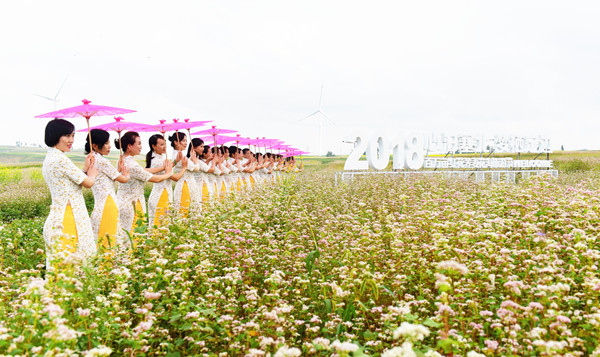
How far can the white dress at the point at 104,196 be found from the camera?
6297mm

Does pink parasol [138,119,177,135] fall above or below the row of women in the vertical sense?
above

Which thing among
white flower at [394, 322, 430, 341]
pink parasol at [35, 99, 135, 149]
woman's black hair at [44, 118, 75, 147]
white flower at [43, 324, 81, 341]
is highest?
pink parasol at [35, 99, 135, 149]

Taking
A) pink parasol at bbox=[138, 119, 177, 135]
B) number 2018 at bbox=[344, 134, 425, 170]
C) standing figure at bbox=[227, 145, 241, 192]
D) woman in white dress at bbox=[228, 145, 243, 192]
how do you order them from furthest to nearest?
number 2018 at bbox=[344, 134, 425, 170], woman in white dress at bbox=[228, 145, 243, 192], standing figure at bbox=[227, 145, 241, 192], pink parasol at bbox=[138, 119, 177, 135]

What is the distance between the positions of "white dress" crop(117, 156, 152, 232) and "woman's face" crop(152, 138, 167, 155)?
0.89 metres

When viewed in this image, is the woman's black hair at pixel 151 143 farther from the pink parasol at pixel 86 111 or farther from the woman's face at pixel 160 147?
the pink parasol at pixel 86 111

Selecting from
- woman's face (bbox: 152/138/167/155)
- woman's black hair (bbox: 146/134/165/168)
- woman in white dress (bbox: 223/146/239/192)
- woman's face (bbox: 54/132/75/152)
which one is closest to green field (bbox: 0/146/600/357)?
woman's face (bbox: 54/132/75/152)

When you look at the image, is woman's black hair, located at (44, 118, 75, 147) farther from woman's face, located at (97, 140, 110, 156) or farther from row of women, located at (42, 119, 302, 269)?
woman's face, located at (97, 140, 110, 156)

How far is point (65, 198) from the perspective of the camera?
5422 millimetres

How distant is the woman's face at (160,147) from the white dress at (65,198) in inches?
111

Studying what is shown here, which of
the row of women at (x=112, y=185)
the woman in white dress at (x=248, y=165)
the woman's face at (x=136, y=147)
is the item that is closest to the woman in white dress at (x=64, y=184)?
the row of women at (x=112, y=185)

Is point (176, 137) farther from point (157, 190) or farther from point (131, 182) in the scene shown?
point (131, 182)

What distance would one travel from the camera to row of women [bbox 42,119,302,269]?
5309mm

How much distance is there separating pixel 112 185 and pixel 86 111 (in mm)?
1162

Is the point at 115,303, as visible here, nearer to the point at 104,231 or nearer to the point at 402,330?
Answer: the point at 402,330
